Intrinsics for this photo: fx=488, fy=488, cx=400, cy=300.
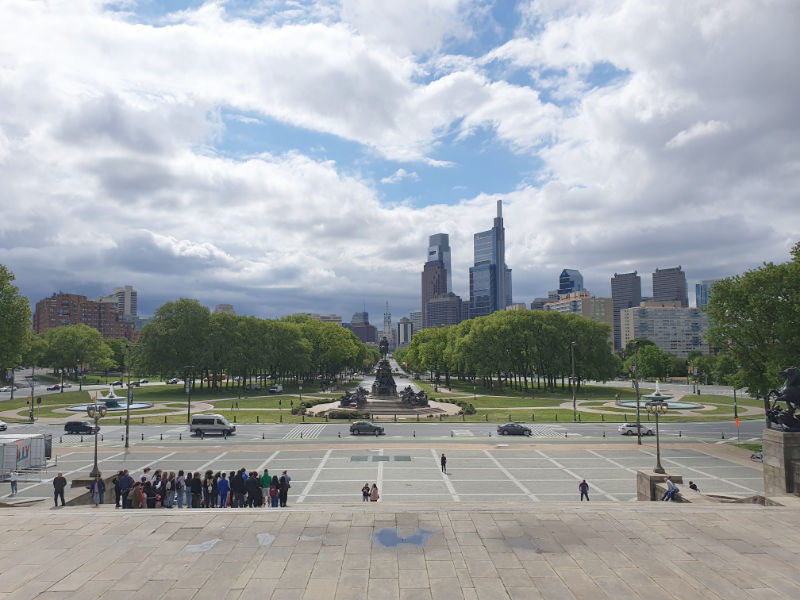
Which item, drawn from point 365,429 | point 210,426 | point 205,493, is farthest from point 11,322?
point 205,493

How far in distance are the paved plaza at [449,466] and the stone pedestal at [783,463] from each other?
1903 mm

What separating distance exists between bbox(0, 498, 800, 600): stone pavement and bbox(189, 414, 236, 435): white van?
26544 mm

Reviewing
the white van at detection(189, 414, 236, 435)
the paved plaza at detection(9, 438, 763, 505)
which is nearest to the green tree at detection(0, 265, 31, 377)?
the paved plaza at detection(9, 438, 763, 505)

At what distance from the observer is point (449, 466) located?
99.6ft

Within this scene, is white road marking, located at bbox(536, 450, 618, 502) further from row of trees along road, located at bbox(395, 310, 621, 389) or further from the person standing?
A: row of trees along road, located at bbox(395, 310, 621, 389)

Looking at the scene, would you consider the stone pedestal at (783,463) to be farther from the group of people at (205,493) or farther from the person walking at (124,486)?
the person walking at (124,486)

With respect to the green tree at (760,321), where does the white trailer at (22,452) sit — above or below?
below

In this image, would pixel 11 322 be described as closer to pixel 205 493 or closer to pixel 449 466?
pixel 205 493

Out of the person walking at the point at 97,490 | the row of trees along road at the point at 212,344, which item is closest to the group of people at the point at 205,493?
the person walking at the point at 97,490

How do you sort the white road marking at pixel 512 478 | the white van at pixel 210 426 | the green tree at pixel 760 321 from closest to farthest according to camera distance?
the white road marking at pixel 512 478 → the green tree at pixel 760 321 → the white van at pixel 210 426

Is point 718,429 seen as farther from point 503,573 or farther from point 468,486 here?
point 503,573

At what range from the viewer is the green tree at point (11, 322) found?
4856cm

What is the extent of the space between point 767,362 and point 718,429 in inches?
591

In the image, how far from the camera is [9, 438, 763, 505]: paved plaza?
24.4 meters
